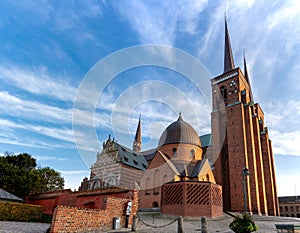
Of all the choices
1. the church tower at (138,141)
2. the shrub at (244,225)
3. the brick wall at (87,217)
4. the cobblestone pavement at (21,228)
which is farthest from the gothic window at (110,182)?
the shrub at (244,225)

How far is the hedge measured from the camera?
58.2ft

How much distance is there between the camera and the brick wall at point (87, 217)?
984 centimetres

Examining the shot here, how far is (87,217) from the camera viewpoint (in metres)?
11.1

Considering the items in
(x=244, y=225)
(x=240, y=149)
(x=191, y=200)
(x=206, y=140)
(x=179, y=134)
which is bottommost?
(x=244, y=225)

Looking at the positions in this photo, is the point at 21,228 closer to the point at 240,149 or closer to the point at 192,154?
the point at 192,154

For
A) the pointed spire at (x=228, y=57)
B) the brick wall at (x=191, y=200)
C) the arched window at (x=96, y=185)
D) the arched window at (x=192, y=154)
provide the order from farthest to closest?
the pointed spire at (x=228, y=57), the arched window at (x=96, y=185), the arched window at (x=192, y=154), the brick wall at (x=191, y=200)

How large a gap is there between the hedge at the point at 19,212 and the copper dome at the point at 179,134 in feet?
67.9

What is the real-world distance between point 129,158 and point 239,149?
1869 centimetres

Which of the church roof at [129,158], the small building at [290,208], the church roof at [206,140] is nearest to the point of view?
the church roof at [129,158]

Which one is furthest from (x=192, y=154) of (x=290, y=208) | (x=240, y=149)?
(x=290, y=208)

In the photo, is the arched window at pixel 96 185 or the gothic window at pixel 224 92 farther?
the gothic window at pixel 224 92

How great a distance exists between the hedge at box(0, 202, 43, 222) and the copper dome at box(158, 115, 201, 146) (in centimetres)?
2070

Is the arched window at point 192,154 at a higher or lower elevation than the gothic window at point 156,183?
higher

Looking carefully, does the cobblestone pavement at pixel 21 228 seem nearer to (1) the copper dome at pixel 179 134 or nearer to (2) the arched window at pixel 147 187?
(2) the arched window at pixel 147 187
